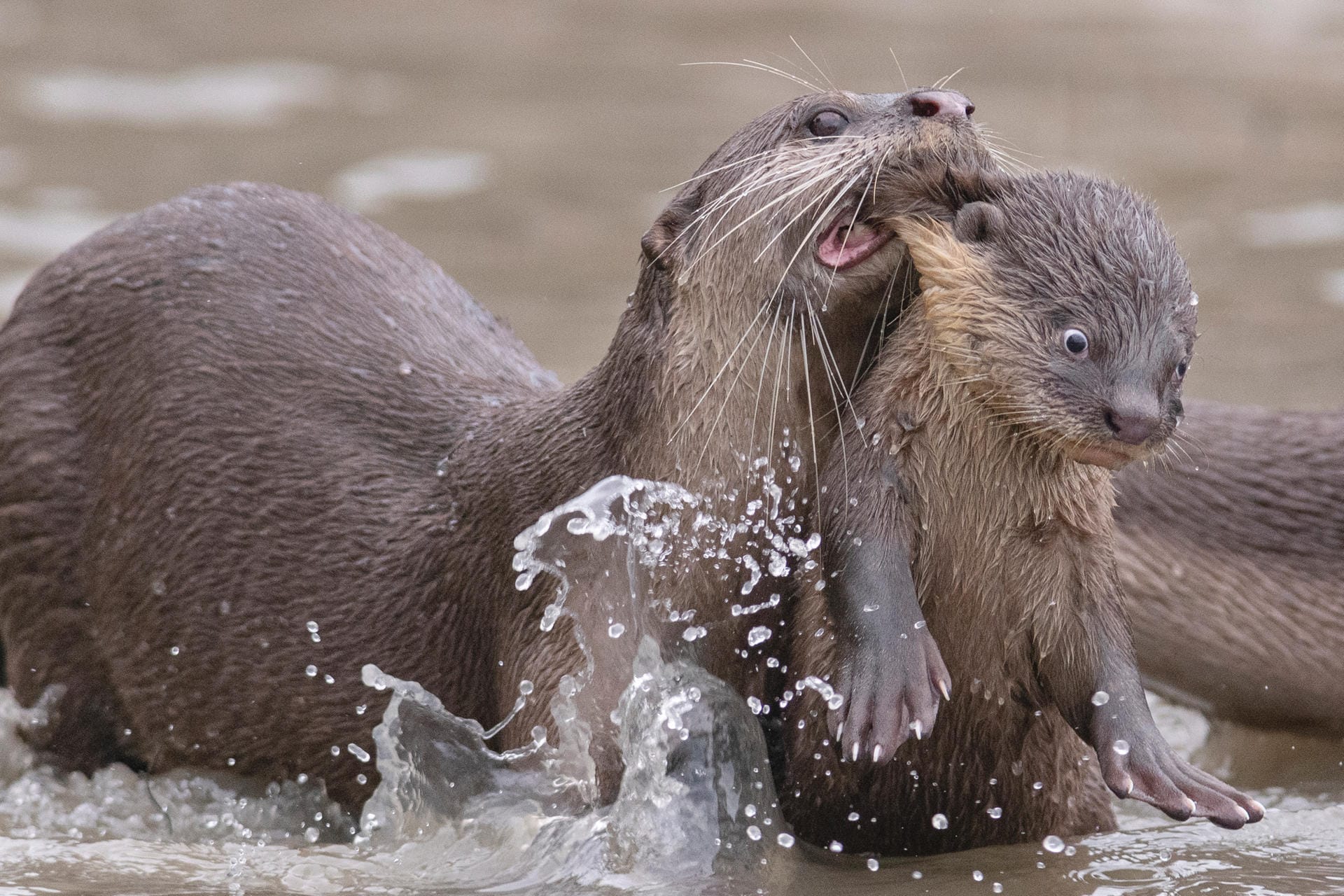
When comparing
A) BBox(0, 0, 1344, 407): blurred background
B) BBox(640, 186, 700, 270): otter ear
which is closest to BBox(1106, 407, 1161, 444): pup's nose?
BBox(640, 186, 700, 270): otter ear

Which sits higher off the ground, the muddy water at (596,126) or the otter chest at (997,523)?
the muddy water at (596,126)

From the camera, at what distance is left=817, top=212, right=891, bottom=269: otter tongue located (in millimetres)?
2883

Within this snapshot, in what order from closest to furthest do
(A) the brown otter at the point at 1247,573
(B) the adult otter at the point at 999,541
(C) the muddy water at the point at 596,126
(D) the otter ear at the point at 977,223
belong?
(B) the adult otter at the point at 999,541, (D) the otter ear at the point at 977,223, (A) the brown otter at the point at 1247,573, (C) the muddy water at the point at 596,126

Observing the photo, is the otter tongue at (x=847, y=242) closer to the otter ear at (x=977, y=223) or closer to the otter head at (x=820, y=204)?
the otter head at (x=820, y=204)

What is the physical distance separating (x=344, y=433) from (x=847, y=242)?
0.97 metres

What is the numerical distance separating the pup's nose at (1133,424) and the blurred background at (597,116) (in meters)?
3.30

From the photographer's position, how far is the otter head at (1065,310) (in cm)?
260

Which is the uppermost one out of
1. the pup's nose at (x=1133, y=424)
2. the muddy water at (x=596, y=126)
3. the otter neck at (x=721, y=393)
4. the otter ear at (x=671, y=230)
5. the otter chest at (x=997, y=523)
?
the muddy water at (x=596, y=126)

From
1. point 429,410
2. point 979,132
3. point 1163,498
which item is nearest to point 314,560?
point 429,410

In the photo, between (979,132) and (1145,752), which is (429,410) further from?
(1145,752)

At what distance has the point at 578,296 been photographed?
268 inches

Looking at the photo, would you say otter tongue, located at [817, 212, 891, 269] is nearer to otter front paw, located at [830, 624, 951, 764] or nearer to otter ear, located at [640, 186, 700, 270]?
otter ear, located at [640, 186, 700, 270]

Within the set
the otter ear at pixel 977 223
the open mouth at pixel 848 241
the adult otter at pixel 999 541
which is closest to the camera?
the adult otter at pixel 999 541

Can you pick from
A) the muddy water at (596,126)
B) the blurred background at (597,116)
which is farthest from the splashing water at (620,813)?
the blurred background at (597,116)
